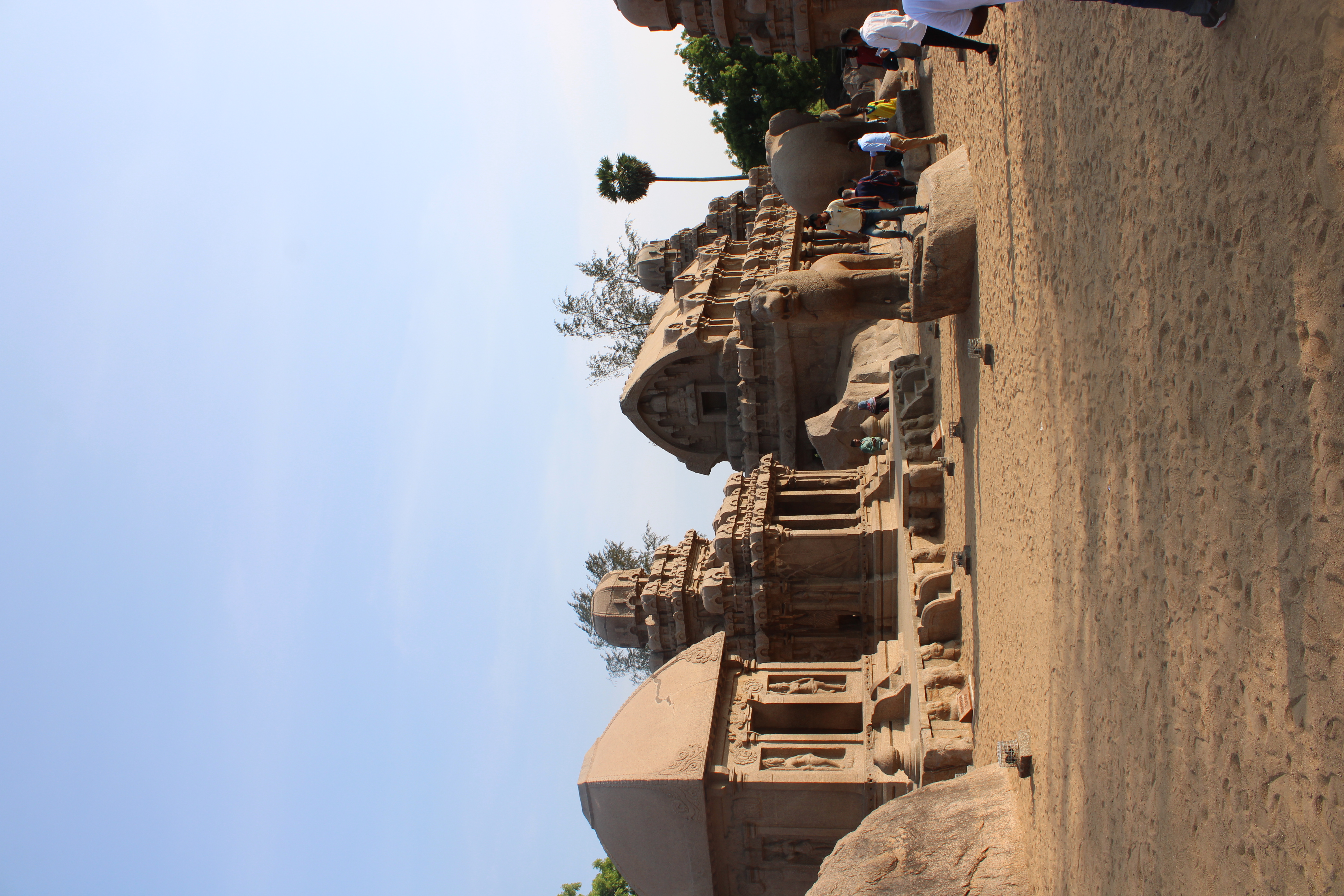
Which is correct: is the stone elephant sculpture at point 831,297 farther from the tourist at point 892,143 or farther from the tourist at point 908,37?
the tourist at point 908,37

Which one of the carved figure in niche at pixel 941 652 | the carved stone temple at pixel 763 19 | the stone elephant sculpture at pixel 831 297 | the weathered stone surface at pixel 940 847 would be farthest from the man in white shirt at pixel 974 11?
the carved stone temple at pixel 763 19

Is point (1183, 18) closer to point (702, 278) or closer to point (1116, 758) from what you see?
point (1116, 758)

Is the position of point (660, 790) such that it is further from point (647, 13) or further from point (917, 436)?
point (647, 13)

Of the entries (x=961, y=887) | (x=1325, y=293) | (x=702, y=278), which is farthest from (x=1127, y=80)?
(x=702, y=278)

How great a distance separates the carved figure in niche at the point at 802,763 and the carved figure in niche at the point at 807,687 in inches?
52.8

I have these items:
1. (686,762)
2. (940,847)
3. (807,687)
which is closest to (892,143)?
(807,687)

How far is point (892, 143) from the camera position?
1274cm

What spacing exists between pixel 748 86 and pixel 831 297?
997 inches

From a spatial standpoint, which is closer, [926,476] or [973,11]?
[973,11]

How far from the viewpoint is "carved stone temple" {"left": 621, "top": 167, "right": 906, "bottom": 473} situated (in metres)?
19.4

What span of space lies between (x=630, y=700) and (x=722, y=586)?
111 inches

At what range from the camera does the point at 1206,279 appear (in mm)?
4230

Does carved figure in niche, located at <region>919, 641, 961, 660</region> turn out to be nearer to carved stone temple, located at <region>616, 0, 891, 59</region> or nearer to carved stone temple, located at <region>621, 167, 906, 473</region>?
carved stone temple, located at <region>621, 167, 906, 473</region>

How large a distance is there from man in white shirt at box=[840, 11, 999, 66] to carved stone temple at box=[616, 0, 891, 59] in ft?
25.0
